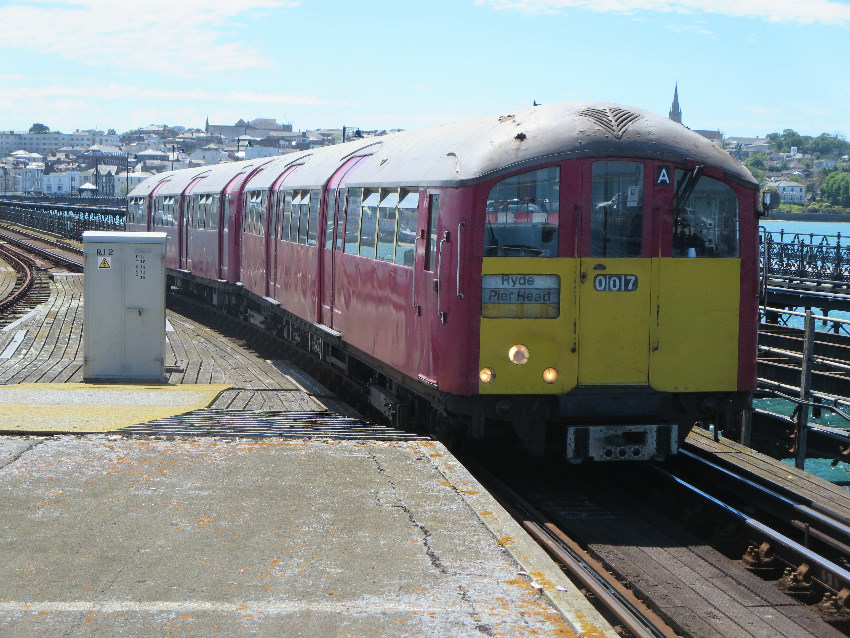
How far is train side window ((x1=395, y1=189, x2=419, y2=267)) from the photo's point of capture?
9742mm

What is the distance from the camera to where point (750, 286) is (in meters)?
9.04

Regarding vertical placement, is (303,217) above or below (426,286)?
above

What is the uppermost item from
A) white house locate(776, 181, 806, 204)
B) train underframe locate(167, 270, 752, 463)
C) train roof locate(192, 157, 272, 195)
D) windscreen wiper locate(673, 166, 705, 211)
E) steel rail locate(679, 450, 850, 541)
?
white house locate(776, 181, 806, 204)

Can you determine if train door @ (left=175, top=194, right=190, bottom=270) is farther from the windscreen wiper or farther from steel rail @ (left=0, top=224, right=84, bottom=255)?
the windscreen wiper

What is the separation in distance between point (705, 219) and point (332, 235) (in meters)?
5.30

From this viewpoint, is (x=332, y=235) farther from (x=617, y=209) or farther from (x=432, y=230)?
(x=617, y=209)

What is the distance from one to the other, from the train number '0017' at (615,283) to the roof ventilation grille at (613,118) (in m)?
1.06

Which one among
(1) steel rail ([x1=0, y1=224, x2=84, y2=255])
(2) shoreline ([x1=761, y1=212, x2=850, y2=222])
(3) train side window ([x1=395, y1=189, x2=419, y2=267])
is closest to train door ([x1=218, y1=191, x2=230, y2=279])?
(3) train side window ([x1=395, y1=189, x2=419, y2=267])

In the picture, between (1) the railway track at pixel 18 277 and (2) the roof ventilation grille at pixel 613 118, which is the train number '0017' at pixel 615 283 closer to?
(2) the roof ventilation grille at pixel 613 118

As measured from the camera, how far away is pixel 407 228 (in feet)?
32.6

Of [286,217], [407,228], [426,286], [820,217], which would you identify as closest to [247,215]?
[286,217]

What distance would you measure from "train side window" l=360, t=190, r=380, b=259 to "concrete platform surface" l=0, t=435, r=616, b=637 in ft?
10.5

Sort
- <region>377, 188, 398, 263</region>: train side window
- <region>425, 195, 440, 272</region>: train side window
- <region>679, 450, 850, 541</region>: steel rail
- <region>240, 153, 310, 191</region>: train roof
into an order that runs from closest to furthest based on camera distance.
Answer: <region>679, 450, 850, 541</region>: steel rail → <region>425, 195, 440, 272</region>: train side window → <region>377, 188, 398, 263</region>: train side window → <region>240, 153, 310, 191</region>: train roof

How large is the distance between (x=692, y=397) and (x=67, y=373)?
785 cm
